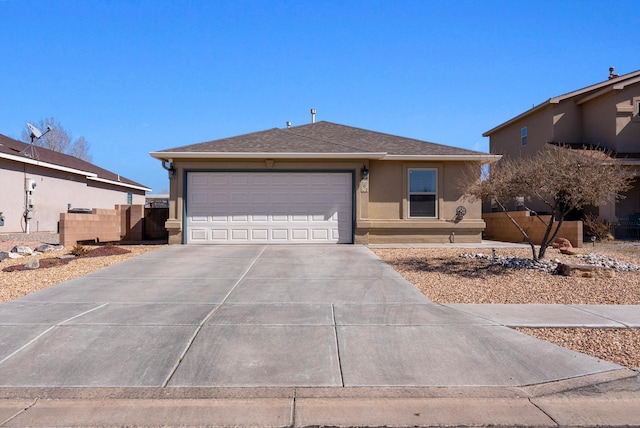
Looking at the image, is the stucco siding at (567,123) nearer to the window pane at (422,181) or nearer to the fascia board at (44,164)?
the window pane at (422,181)

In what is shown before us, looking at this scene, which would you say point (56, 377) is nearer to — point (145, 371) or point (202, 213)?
point (145, 371)

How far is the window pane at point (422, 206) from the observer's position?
16.7m

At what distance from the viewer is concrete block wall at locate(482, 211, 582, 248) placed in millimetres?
16266

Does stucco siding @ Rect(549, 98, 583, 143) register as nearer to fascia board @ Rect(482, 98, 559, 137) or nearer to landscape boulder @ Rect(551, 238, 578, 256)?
fascia board @ Rect(482, 98, 559, 137)

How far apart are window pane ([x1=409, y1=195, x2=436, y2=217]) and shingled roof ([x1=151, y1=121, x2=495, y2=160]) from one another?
1450mm

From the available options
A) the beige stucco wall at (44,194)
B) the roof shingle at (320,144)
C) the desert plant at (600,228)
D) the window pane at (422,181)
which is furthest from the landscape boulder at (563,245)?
the beige stucco wall at (44,194)

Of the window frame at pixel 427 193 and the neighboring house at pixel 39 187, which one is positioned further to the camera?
the neighboring house at pixel 39 187

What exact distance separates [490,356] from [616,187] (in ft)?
22.5

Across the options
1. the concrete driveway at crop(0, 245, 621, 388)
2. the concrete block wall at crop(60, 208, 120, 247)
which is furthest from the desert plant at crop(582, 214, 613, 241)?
the concrete block wall at crop(60, 208, 120, 247)

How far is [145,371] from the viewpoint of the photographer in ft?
16.7

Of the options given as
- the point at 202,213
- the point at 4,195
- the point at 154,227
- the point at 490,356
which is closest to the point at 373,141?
the point at 202,213

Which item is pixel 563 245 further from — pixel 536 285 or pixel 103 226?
pixel 103 226

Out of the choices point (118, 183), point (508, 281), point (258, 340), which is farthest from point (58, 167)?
point (508, 281)

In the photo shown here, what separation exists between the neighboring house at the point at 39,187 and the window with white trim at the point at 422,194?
50.5 ft
